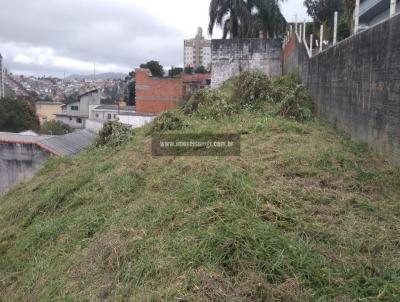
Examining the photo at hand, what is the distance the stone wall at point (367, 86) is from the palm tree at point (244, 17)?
1117 centimetres

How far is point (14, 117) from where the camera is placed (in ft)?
87.2

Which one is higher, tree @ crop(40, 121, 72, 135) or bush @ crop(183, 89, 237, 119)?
bush @ crop(183, 89, 237, 119)

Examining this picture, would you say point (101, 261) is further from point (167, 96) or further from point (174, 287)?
point (167, 96)

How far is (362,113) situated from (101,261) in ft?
13.9

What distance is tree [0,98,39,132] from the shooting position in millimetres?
26219

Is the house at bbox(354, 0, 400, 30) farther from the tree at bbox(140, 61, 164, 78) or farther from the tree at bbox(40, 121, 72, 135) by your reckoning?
the tree at bbox(140, 61, 164, 78)

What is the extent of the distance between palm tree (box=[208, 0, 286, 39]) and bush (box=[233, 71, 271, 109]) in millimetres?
10010

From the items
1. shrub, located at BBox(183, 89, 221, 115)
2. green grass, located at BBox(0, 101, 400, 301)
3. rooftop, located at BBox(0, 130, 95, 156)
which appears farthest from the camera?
rooftop, located at BBox(0, 130, 95, 156)

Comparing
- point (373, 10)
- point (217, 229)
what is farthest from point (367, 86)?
point (373, 10)

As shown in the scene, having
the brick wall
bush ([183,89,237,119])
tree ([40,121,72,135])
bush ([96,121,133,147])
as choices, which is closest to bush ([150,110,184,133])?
bush ([96,121,133,147])

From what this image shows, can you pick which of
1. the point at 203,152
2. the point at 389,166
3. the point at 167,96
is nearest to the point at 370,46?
the point at 389,166

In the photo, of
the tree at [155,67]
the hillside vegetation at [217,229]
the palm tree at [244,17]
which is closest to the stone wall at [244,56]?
the palm tree at [244,17]

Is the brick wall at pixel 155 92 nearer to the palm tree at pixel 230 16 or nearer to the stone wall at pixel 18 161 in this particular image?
the palm tree at pixel 230 16

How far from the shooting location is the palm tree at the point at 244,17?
17891mm
